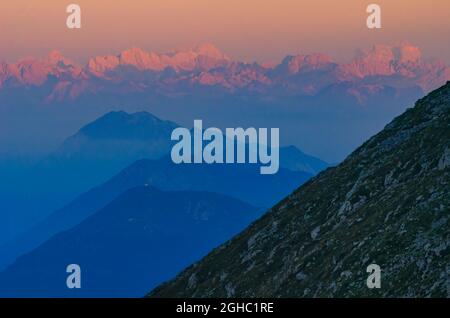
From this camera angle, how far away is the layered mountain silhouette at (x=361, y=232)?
75000mm

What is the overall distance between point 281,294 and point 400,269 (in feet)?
60.7

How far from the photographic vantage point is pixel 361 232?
87750 mm

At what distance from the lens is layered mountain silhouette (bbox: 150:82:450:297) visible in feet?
246
